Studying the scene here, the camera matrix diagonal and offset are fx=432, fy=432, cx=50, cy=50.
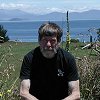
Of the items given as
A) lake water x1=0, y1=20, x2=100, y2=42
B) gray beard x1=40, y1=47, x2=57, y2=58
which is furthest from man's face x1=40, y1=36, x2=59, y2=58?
lake water x1=0, y1=20, x2=100, y2=42

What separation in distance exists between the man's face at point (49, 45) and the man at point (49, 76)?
2 centimetres

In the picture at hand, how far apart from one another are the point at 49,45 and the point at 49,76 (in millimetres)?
401

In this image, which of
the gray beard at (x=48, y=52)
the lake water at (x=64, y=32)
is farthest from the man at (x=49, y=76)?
the lake water at (x=64, y=32)

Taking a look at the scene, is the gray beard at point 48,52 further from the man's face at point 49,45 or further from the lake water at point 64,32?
the lake water at point 64,32

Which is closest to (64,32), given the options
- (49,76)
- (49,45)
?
(49,76)

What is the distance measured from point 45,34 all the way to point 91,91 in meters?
2.53

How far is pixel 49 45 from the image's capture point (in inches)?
188

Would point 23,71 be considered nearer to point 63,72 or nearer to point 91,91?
point 63,72

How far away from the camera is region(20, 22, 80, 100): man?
16.2 feet

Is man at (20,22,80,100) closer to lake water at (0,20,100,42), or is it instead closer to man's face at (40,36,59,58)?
man's face at (40,36,59,58)

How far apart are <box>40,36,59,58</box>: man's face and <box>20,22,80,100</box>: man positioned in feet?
0.07

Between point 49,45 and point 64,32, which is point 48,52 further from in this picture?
point 64,32

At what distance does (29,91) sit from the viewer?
500 centimetres

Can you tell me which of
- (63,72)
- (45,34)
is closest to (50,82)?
(63,72)
